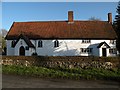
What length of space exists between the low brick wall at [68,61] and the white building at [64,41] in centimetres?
2172

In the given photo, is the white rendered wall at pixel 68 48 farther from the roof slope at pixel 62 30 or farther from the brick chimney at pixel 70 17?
the brick chimney at pixel 70 17

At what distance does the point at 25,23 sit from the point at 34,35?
5.65 meters

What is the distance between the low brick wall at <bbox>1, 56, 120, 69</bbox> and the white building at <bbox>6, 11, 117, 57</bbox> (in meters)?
21.7

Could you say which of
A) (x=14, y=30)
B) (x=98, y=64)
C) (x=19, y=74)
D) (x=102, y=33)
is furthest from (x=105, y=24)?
(x=19, y=74)

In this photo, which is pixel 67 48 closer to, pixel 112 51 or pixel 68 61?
pixel 112 51

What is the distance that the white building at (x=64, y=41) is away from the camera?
5234 cm

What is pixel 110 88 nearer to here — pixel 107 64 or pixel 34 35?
pixel 107 64

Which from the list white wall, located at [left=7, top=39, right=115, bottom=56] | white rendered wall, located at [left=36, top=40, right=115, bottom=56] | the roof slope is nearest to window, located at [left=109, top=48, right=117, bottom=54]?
white wall, located at [left=7, top=39, right=115, bottom=56]

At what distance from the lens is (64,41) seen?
177ft

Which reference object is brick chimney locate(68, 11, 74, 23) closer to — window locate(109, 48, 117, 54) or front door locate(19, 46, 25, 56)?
window locate(109, 48, 117, 54)

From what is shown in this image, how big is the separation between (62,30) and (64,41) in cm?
316

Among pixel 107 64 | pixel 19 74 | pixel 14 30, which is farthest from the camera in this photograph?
pixel 14 30

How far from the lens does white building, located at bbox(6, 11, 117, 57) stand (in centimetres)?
5234

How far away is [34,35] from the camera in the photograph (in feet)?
180
